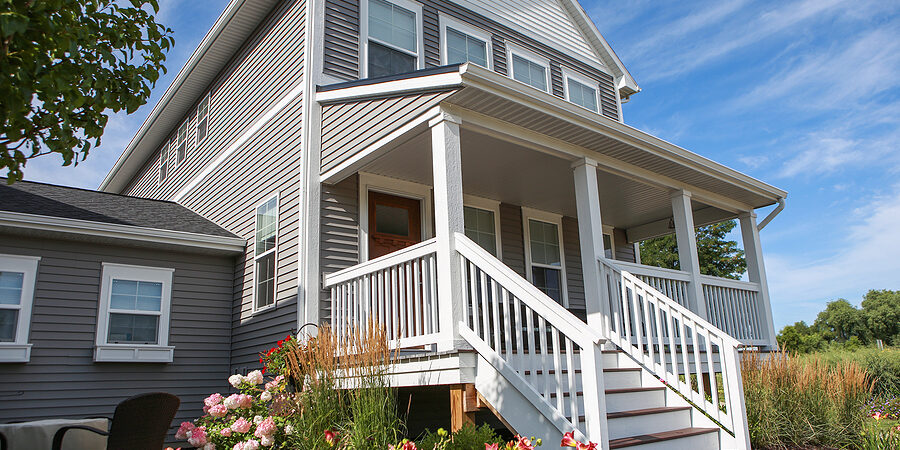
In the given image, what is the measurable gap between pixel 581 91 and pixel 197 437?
347 inches

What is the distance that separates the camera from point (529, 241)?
930 centimetres

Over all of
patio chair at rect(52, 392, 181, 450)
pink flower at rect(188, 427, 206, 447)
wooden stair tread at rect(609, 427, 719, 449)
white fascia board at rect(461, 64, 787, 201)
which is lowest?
wooden stair tread at rect(609, 427, 719, 449)

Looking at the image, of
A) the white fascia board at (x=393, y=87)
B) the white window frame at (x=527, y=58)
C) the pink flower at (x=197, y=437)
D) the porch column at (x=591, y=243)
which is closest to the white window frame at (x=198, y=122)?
the white fascia board at (x=393, y=87)

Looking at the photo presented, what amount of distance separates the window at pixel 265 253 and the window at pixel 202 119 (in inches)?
145

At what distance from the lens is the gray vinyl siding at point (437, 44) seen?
311 inches

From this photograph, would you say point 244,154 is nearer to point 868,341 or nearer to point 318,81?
point 318,81

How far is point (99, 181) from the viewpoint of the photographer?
17.0 meters

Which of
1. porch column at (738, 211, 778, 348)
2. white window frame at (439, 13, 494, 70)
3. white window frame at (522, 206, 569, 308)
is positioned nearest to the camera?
porch column at (738, 211, 778, 348)

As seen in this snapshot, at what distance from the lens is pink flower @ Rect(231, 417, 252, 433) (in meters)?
4.93

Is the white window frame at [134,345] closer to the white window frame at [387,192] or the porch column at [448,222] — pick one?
the white window frame at [387,192]

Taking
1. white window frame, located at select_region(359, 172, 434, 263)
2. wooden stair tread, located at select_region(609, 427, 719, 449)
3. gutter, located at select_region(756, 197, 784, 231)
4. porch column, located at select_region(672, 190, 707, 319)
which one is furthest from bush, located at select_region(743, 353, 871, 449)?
white window frame, located at select_region(359, 172, 434, 263)

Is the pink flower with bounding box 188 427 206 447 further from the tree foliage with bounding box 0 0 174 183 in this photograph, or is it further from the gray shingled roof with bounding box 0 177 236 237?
the gray shingled roof with bounding box 0 177 236 237

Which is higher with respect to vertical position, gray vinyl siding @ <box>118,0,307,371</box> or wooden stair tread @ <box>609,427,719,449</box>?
gray vinyl siding @ <box>118,0,307,371</box>

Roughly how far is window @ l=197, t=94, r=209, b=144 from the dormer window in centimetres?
480
